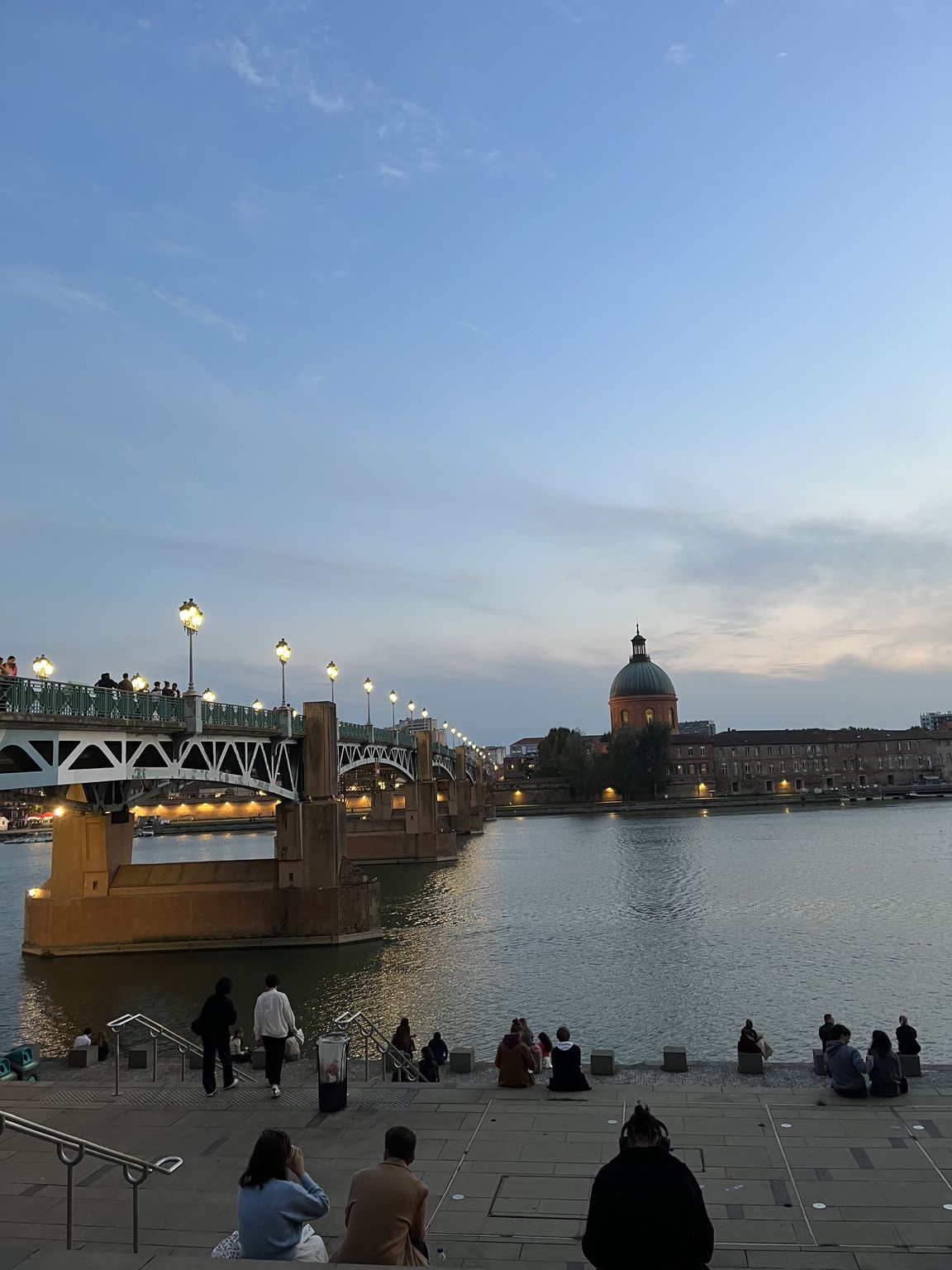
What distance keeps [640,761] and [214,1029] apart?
145223mm

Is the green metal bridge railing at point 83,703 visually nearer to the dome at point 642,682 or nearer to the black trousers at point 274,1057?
the black trousers at point 274,1057

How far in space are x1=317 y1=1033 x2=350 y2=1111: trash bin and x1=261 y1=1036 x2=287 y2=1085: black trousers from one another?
1.15 m

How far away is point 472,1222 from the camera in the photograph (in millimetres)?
8914

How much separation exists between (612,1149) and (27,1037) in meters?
22.8

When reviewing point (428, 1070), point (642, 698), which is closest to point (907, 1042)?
point (428, 1070)

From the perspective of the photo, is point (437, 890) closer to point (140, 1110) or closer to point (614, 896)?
point (614, 896)

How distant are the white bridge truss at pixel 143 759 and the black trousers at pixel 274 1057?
15320mm

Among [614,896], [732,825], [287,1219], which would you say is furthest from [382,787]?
[287,1219]

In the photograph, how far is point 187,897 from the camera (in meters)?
39.2

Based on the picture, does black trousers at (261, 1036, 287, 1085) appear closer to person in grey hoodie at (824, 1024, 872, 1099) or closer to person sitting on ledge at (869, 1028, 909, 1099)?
person in grey hoodie at (824, 1024, 872, 1099)

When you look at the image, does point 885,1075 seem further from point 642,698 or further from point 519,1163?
point 642,698

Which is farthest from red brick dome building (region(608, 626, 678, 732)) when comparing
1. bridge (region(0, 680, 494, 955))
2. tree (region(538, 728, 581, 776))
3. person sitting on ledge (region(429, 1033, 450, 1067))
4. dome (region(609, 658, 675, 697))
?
person sitting on ledge (region(429, 1033, 450, 1067))

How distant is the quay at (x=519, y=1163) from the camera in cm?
830

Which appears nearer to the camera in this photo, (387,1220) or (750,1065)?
(387,1220)
